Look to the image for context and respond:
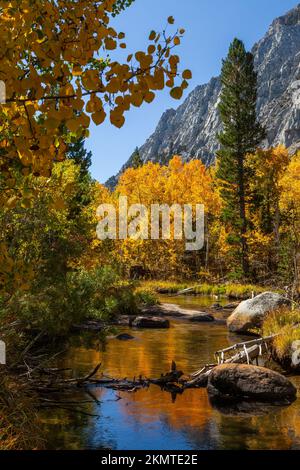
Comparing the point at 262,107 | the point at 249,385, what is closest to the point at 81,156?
the point at 249,385

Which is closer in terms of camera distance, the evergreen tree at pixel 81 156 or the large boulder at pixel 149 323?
the large boulder at pixel 149 323

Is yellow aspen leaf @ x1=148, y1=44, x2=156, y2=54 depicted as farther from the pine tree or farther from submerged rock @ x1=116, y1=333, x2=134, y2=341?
the pine tree

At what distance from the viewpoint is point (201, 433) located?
23.2 ft

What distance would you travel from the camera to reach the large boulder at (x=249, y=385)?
28.3 feet

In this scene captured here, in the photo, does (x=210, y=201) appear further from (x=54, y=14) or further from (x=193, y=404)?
(x=54, y=14)

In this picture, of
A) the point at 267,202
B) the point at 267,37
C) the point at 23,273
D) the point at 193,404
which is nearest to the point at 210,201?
the point at 267,202

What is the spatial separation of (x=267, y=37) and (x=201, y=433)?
18111cm

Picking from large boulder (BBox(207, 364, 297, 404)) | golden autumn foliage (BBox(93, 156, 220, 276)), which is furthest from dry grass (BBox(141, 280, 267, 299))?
large boulder (BBox(207, 364, 297, 404))

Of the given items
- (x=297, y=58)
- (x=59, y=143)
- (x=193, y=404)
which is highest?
(x=297, y=58)

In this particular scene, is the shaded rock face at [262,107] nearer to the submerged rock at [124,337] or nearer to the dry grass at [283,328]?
the dry grass at [283,328]

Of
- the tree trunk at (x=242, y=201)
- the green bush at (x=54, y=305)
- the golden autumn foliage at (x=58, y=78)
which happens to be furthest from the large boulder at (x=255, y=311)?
the tree trunk at (x=242, y=201)

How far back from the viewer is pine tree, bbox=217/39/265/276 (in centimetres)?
3453

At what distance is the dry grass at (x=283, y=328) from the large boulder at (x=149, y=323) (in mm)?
3961

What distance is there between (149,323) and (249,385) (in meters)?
8.48
